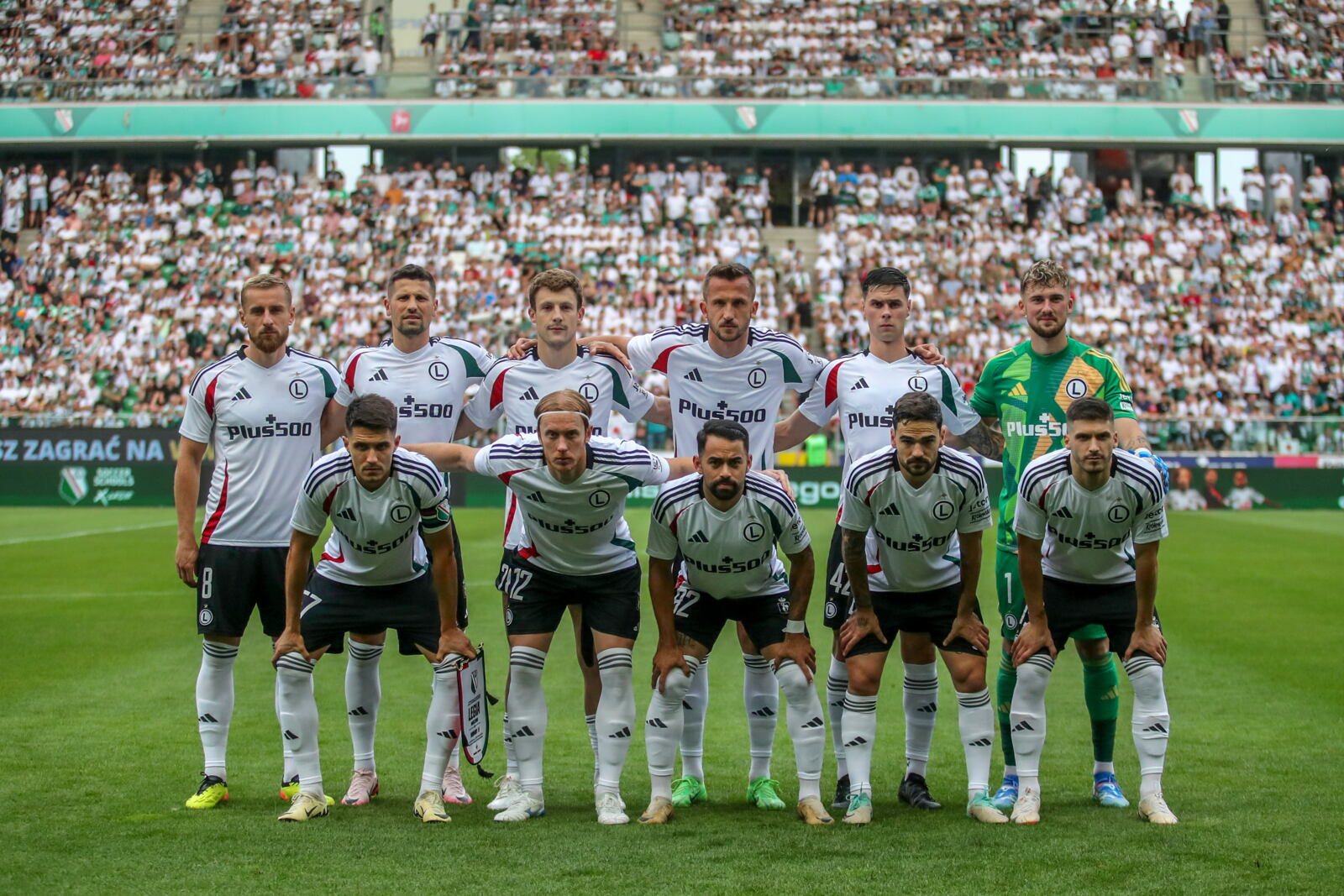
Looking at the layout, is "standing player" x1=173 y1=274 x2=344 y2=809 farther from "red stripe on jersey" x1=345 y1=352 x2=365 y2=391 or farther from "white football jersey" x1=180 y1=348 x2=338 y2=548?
"red stripe on jersey" x1=345 y1=352 x2=365 y2=391

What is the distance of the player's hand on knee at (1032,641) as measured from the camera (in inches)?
271

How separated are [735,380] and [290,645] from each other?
2730 mm

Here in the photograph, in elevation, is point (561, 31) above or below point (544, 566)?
above

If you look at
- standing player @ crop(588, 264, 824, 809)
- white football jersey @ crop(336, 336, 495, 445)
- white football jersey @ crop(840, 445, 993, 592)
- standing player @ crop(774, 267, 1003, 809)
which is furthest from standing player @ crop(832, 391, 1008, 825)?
white football jersey @ crop(336, 336, 495, 445)

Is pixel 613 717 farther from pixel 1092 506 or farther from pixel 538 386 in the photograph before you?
pixel 1092 506

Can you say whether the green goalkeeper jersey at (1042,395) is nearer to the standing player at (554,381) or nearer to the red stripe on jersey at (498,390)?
the standing player at (554,381)

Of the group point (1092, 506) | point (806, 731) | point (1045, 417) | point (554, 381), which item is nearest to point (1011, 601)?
point (1092, 506)

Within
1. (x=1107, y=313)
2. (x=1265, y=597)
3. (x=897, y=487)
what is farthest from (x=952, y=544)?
(x=1107, y=313)

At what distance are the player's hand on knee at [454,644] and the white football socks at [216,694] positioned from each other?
1.23 m

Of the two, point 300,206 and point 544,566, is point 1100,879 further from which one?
point 300,206

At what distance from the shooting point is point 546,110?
126 ft

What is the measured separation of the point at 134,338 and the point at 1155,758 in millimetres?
30468

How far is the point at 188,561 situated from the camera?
7.41m

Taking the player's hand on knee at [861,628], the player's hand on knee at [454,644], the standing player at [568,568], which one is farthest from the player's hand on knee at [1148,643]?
the player's hand on knee at [454,644]
